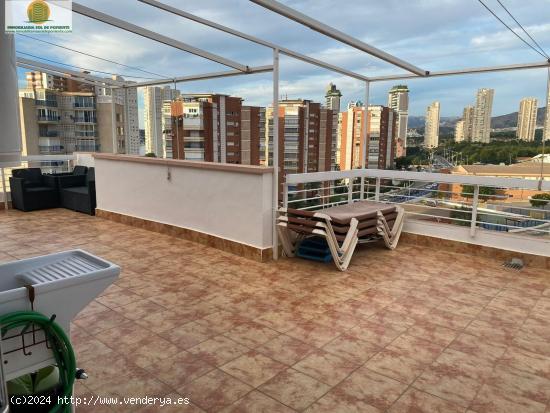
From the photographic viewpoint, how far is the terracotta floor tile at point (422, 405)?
6.88ft

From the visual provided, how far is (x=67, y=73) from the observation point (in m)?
6.52

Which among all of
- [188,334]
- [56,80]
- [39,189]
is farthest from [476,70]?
[56,80]

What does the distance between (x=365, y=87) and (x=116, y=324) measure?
16.2ft

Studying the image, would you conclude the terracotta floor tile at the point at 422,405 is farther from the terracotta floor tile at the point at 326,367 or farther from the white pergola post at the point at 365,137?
the white pergola post at the point at 365,137

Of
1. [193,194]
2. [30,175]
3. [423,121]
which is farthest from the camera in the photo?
[30,175]

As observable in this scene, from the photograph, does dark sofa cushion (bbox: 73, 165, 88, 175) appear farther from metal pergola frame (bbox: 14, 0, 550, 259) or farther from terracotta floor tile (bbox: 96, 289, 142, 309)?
terracotta floor tile (bbox: 96, 289, 142, 309)

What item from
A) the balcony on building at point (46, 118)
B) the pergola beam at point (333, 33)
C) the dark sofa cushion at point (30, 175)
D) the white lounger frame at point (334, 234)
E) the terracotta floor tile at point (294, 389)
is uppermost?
the balcony on building at point (46, 118)

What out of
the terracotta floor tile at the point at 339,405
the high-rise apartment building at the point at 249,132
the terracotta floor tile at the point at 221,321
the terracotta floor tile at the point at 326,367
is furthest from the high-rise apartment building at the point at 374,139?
the terracotta floor tile at the point at 339,405

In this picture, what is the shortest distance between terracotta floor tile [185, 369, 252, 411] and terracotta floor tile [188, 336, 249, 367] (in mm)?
166

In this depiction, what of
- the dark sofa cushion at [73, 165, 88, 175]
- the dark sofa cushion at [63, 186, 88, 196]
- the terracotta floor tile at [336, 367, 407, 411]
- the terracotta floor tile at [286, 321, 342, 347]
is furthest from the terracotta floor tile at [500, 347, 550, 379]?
the dark sofa cushion at [73, 165, 88, 175]

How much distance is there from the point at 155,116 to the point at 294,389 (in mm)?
6544

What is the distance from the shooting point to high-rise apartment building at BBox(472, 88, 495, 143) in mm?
5544

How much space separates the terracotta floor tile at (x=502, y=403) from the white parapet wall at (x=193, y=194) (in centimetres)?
299

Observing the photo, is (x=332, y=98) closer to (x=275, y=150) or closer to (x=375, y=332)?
(x=275, y=150)
